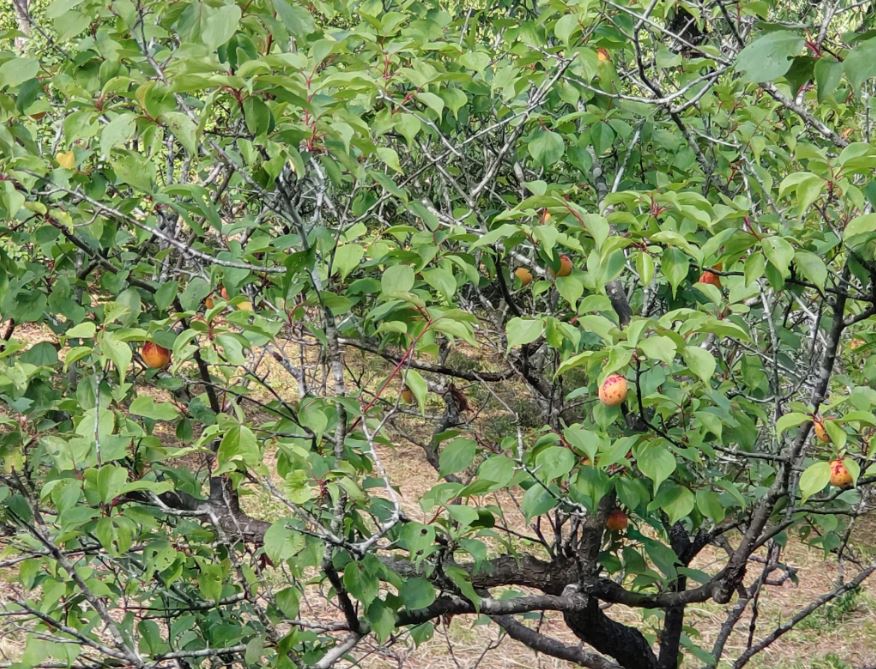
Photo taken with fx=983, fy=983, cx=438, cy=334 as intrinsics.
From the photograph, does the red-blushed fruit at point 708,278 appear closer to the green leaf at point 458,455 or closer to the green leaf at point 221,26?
the green leaf at point 458,455

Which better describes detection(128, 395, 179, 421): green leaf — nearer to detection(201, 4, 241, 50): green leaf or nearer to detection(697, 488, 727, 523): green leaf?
detection(201, 4, 241, 50): green leaf

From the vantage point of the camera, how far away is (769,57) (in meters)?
1.47

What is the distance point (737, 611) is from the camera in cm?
342

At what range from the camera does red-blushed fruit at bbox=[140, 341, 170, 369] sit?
2.79m

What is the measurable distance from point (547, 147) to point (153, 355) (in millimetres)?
1454

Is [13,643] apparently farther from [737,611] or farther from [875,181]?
[875,181]

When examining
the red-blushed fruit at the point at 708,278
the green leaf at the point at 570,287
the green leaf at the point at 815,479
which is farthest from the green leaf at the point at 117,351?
the red-blushed fruit at the point at 708,278

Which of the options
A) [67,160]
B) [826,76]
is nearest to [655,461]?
[826,76]

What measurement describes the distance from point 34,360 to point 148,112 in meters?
1.04

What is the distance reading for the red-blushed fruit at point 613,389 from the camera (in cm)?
242

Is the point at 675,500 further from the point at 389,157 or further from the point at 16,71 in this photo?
the point at 16,71

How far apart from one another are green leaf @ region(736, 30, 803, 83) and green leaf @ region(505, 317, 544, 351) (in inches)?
38.3

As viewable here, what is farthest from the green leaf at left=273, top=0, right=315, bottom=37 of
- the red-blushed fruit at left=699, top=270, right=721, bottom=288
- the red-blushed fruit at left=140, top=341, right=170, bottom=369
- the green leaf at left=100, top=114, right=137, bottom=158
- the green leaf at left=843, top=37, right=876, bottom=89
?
the red-blushed fruit at left=699, top=270, right=721, bottom=288

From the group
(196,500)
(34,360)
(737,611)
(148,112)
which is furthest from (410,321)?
(737,611)
